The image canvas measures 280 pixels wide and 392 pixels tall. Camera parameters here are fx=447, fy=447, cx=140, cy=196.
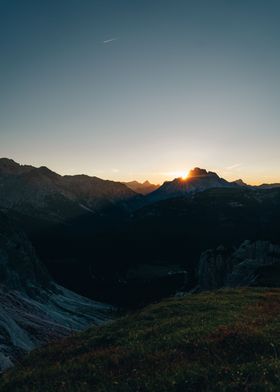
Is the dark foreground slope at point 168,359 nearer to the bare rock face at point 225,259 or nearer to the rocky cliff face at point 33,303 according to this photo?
the rocky cliff face at point 33,303

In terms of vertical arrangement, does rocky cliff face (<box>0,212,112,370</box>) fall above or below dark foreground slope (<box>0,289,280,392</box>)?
below

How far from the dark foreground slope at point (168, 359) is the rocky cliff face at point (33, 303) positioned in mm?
→ 56252

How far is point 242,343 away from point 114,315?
143 m

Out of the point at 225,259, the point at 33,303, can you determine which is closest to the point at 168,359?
the point at 225,259

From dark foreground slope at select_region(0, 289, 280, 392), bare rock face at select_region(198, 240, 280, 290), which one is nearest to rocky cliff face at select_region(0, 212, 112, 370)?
bare rock face at select_region(198, 240, 280, 290)

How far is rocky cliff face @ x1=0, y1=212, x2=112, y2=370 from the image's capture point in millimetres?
95562

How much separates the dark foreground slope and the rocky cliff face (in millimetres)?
56252

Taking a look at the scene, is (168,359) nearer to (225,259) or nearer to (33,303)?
(225,259)

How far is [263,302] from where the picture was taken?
39.2m

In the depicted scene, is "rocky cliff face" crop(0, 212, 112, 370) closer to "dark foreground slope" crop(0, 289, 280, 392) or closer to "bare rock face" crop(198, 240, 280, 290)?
"bare rock face" crop(198, 240, 280, 290)

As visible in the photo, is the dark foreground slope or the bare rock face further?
the bare rock face

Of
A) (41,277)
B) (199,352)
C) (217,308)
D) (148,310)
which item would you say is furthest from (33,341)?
(41,277)

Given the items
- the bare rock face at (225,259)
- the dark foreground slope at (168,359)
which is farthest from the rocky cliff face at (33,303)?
the dark foreground slope at (168,359)

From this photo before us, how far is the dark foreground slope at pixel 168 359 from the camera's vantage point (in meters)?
17.6
